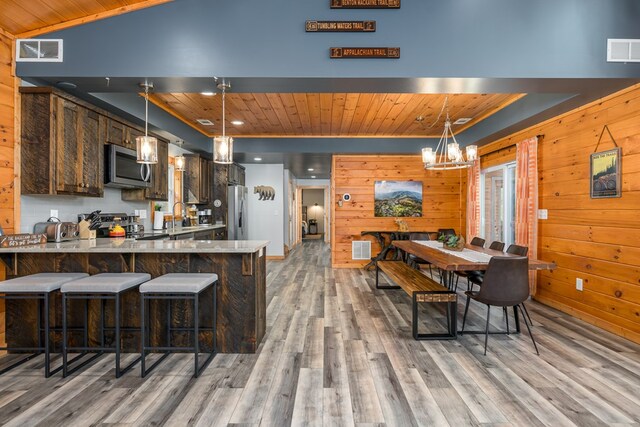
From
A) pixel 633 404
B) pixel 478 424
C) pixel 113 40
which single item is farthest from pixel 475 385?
pixel 113 40

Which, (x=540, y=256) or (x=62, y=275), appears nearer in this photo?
(x=62, y=275)

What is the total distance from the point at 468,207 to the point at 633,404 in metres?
4.47

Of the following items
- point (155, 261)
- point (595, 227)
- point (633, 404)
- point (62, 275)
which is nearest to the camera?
point (633, 404)

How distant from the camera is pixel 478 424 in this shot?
1.91 m

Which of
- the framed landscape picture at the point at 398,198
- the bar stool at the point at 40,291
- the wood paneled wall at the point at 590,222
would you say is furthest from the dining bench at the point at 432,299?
the framed landscape picture at the point at 398,198

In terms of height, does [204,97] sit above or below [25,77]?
above

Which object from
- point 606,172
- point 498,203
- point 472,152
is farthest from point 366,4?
point 498,203

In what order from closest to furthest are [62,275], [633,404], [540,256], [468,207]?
[633,404] → [62,275] → [540,256] → [468,207]

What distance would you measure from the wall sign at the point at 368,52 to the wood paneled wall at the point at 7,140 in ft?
9.17

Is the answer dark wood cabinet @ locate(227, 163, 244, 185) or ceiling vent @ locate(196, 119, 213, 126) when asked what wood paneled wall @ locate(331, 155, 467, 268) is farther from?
ceiling vent @ locate(196, 119, 213, 126)

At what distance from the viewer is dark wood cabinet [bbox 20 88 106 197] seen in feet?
9.60

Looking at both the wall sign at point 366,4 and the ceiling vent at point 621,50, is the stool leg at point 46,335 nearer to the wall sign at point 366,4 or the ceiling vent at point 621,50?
the wall sign at point 366,4

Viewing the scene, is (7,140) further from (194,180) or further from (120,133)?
(194,180)

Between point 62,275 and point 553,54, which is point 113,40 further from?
point 553,54
